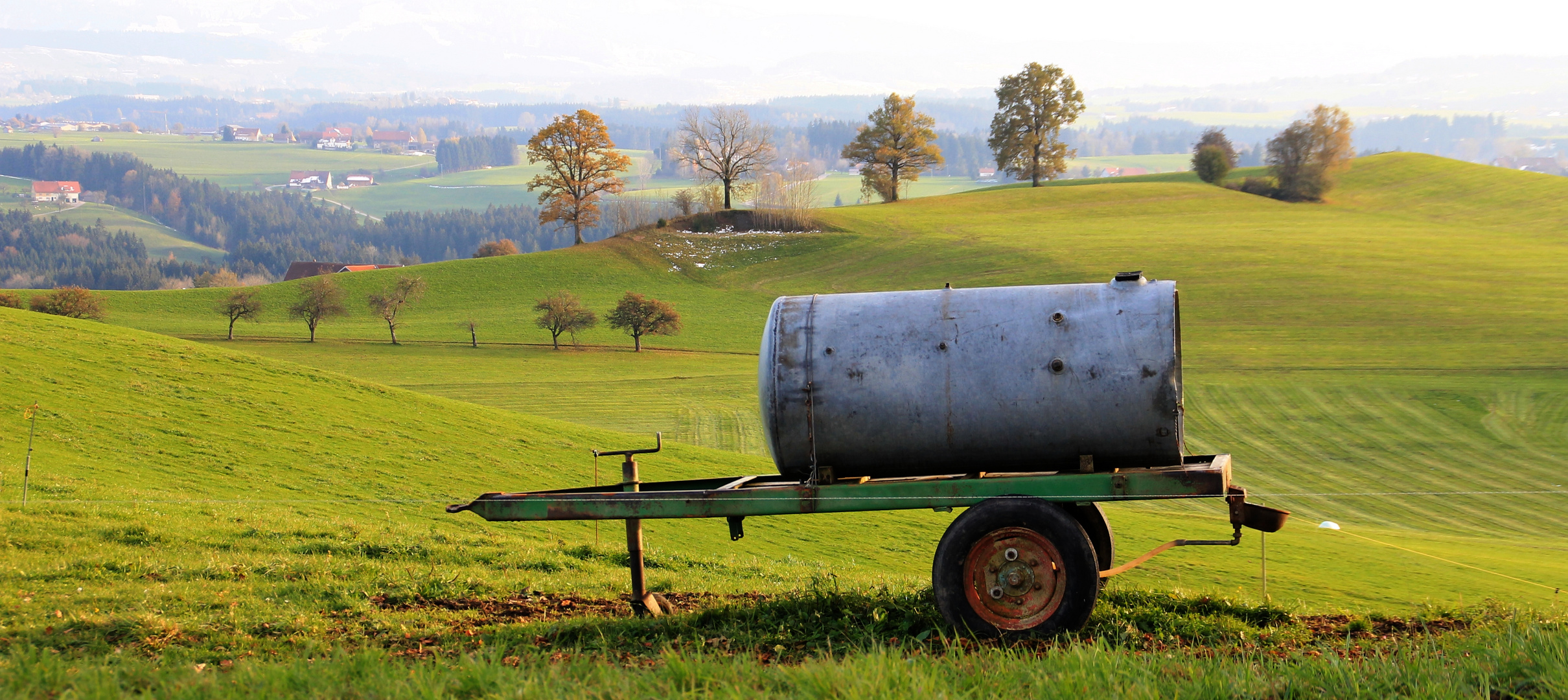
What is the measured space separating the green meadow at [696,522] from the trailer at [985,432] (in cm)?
68

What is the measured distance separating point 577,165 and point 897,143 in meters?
38.6

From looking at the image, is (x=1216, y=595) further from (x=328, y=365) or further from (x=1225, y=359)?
(x=328, y=365)

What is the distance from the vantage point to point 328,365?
55.6 metres

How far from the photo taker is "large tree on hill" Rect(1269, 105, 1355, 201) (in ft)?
343

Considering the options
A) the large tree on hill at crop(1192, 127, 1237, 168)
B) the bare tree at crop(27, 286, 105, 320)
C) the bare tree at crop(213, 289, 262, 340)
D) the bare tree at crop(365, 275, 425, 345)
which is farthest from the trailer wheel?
the large tree on hill at crop(1192, 127, 1237, 168)

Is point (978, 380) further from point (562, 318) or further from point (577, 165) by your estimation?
point (577, 165)

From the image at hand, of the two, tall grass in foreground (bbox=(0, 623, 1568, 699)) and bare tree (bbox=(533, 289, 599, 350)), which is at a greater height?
tall grass in foreground (bbox=(0, 623, 1568, 699))

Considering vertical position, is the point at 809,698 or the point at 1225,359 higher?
the point at 809,698

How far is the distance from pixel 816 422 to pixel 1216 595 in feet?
11.6

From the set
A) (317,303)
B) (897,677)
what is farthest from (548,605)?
(317,303)

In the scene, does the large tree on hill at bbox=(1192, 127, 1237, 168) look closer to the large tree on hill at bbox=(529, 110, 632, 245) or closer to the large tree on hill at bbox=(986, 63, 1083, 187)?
the large tree on hill at bbox=(986, 63, 1083, 187)

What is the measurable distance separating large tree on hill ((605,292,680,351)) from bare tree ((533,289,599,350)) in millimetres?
2026

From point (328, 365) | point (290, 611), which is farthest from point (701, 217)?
point (290, 611)

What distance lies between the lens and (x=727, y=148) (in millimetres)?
112562
